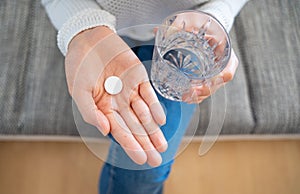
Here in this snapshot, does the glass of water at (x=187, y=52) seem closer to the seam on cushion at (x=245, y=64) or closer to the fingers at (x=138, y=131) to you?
the fingers at (x=138, y=131)

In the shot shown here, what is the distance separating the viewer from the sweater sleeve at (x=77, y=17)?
28.0 inches

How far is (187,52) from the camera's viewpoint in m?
0.76

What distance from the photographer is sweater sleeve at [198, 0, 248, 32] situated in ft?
2.49

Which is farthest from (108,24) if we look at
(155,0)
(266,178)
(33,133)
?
(266,178)

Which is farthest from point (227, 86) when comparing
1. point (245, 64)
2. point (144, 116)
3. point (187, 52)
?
point (144, 116)

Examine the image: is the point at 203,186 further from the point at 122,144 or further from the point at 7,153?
the point at 7,153

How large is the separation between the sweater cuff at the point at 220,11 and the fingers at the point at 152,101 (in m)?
0.20

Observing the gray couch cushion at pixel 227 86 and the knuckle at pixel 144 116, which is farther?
the gray couch cushion at pixel 227 86

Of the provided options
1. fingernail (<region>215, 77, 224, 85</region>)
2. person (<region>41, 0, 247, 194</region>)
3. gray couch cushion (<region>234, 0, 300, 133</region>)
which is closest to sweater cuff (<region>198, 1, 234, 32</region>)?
person (<region>41, 0, 247, 194</region>)

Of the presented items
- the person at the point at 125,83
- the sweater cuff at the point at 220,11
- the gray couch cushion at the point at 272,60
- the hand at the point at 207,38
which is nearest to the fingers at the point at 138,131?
→ the person at the point at 125,83

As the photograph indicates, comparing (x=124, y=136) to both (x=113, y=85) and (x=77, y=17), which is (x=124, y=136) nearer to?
(x=113, y=85)

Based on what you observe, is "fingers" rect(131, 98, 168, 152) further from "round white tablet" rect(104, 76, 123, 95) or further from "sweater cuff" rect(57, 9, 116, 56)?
"sweater cuff" rect(57, 9, 116, 56)

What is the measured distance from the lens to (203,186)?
107cm

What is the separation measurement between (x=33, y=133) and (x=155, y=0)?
44 centimetres
